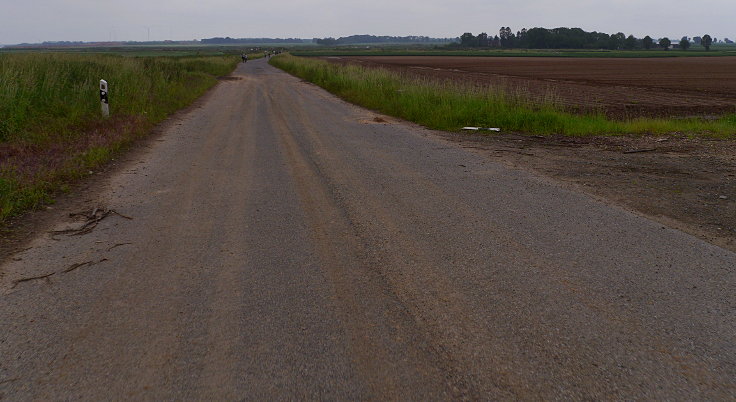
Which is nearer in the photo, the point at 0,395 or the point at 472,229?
the point at 0,395

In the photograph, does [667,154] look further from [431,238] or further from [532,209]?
[431,238]

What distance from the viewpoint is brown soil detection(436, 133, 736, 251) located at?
600 centimetres

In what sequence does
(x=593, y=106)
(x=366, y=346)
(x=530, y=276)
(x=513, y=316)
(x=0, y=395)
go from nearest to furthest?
(x=0, y=395) → (x=366, y=346) → (x=513, y=316) → (x=530, y=276) → (x=593, y=106)

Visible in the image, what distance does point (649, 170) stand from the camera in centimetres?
855

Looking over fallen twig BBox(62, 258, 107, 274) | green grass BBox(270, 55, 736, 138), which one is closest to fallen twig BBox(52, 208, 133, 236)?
fallen twig BBox(62, 258, 107, 274)

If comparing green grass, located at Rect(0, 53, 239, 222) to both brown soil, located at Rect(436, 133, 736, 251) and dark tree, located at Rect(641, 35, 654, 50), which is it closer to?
brown soil, located at Rect(436, 133, 736, 251)

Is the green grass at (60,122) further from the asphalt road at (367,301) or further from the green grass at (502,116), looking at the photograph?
the green grass at (502,116)

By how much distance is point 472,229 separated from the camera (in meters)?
5.37

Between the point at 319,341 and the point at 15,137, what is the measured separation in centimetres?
995

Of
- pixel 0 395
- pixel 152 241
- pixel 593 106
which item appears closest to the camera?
pixel 0 395

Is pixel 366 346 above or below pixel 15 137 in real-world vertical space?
below

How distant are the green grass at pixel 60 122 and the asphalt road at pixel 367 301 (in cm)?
132

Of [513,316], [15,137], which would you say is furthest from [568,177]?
[15,137]

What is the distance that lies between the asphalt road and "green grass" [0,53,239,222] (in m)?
1.32
